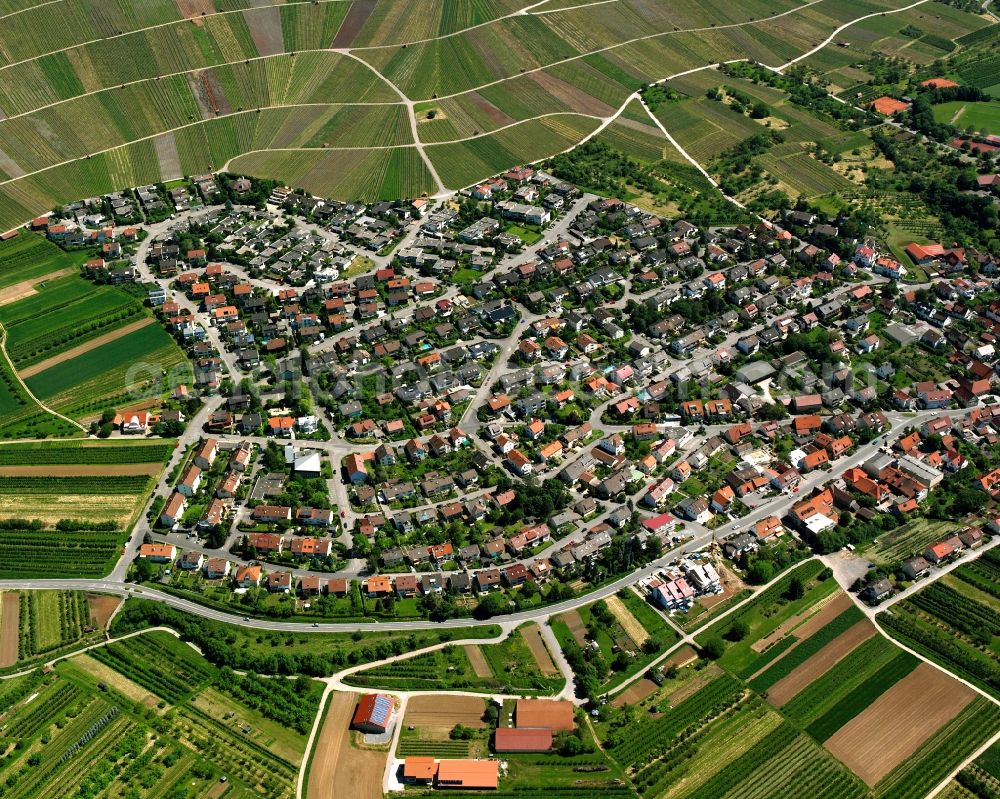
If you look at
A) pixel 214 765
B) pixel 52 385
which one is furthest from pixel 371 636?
pixel 52 385

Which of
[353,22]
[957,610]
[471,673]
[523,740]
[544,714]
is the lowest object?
[471,673]

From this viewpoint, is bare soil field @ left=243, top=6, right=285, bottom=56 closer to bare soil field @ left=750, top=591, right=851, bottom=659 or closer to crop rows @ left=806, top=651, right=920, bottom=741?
bare soil field @ left=750, top=591, right=851, bottom=659

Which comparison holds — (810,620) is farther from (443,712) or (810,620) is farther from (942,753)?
(443,712)

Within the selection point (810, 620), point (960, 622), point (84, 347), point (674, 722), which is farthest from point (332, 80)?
point (960, 622)

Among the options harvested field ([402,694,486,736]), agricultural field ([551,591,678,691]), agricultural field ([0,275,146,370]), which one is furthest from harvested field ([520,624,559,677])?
agricultural field ([0,275,146,370])

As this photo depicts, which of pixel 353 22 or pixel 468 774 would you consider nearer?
pixel 468 774

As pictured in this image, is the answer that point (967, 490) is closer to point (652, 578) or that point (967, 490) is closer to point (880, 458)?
point (880, 458)
